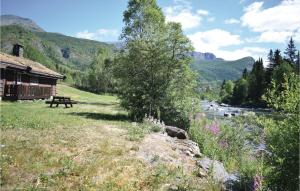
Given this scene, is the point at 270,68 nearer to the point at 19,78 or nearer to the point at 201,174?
the point at 19,78

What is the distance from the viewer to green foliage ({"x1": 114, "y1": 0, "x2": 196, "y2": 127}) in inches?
852

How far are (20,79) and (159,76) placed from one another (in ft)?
52.7

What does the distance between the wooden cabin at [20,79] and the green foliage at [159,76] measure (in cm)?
1143

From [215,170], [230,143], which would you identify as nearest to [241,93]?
[230,143]

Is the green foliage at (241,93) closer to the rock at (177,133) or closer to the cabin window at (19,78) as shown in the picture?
the cabin window at (19,78)

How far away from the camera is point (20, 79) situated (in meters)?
31.8

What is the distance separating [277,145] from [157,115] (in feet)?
45.7

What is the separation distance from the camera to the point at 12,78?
30469 mm

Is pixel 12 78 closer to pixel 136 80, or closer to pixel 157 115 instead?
pixel 136 80

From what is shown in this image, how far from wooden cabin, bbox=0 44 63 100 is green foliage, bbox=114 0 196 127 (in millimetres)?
11427

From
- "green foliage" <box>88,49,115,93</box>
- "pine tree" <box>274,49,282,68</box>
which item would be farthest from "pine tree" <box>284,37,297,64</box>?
"green foliage" <box>88,49,115,93</box>

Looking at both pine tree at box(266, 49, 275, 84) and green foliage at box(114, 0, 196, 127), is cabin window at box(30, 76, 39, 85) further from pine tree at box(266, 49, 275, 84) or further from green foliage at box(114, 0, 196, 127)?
pine tree at box(266, 49, 275, 84)

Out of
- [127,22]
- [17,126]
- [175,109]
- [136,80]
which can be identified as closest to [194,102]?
[175,109]

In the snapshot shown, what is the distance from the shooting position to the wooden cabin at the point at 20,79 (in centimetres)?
2895
